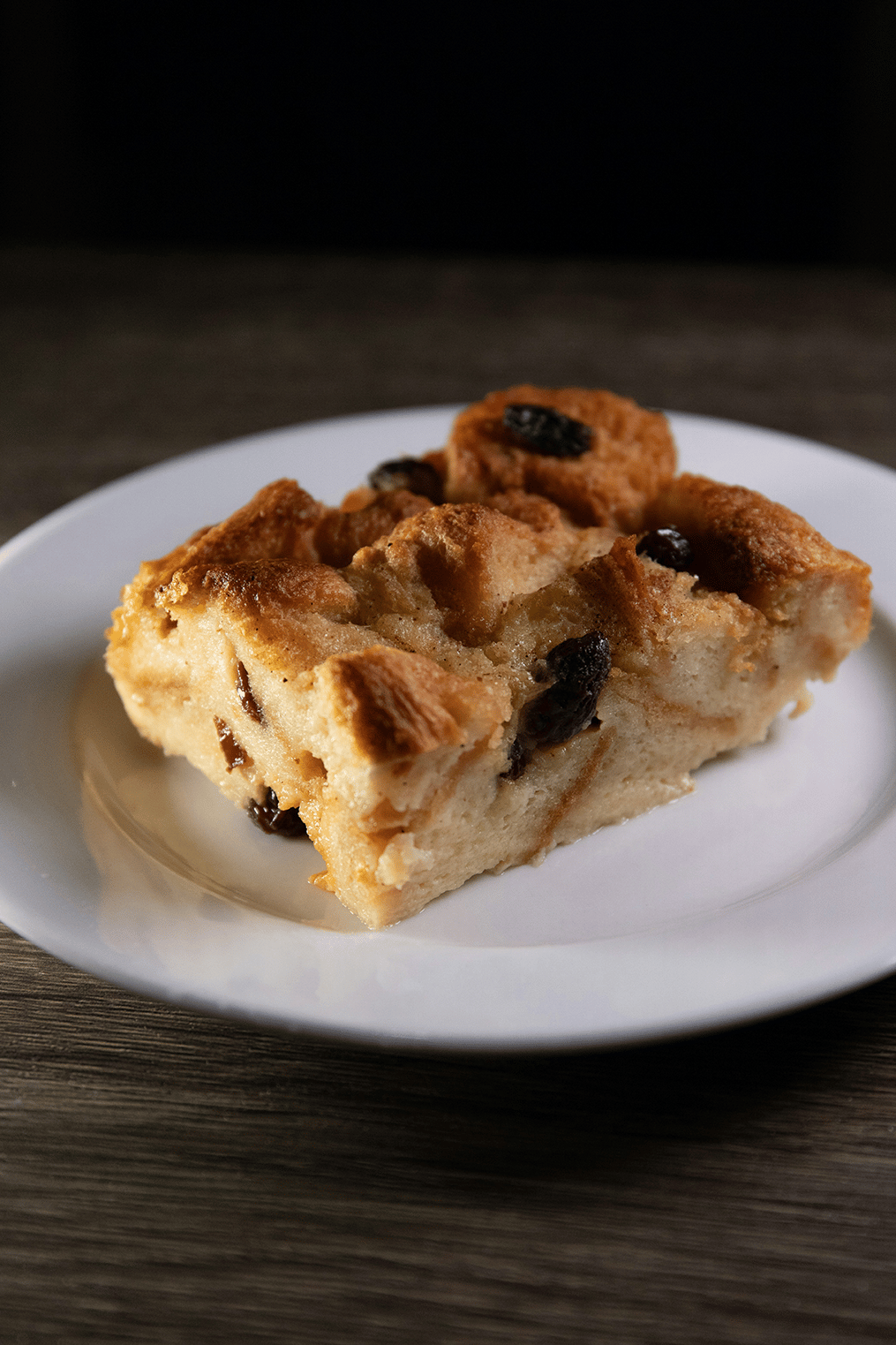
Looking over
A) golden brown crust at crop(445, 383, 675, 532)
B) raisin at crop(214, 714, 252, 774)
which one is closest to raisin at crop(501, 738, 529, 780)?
raisin at crop(214, 714, 252, 774)

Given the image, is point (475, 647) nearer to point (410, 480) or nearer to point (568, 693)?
point (568, 693)

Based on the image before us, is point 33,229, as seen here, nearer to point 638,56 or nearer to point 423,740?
point 638,56

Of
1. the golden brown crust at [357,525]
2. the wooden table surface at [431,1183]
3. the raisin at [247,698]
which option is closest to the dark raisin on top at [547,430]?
the golden brown crust at [357,525]

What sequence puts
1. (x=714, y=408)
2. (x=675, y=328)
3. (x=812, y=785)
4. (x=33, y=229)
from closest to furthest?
(x=812, y=785) → (x=714, y=408) → (x=675, y=328) → (x=33, y=229)

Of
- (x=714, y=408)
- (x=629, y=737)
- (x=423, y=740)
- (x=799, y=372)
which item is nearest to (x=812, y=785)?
(x=629, y=737)

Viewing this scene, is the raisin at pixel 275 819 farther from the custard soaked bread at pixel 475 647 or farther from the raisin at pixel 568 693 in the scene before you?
the raisin at pixel 568 693

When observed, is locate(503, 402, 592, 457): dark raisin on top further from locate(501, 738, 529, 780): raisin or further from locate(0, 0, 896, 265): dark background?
locate(0, 0, 896, 265): dark background

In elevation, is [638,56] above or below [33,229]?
above
